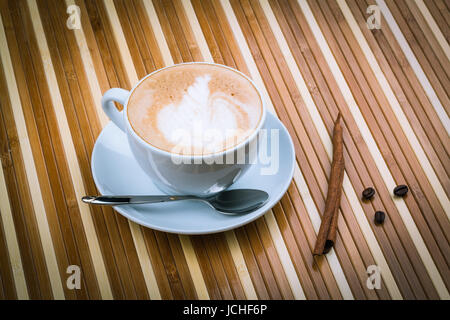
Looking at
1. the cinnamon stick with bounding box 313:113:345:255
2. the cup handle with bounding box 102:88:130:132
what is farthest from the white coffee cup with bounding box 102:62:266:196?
the cinnamon stick with bounding box 313:113:345:255

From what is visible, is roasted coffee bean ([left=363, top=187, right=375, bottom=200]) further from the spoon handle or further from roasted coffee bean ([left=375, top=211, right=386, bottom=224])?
the spoon handle

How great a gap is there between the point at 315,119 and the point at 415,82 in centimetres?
25

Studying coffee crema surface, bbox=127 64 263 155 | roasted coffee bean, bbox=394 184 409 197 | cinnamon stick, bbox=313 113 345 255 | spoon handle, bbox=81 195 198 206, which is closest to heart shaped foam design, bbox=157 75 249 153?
coffee crema surface, bbox=127 64 263 155

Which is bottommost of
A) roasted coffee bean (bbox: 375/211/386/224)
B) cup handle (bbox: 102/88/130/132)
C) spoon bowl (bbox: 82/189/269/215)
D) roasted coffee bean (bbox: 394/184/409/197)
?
roasted coffee bean (bbox: 375/211/386/224)

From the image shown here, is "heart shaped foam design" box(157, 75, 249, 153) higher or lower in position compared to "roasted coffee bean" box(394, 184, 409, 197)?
higher

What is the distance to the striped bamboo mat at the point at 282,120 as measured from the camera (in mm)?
666

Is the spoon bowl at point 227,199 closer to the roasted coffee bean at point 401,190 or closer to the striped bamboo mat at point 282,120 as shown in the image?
the striped bamboo mat at point 282,120

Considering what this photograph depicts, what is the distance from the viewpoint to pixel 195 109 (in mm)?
636

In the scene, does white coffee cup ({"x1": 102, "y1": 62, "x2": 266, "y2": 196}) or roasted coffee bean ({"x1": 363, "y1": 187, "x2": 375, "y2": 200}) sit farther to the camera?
roasted coffee bean ({"x1": 363, "y1": 187, "x2": 375, "y2": 200})

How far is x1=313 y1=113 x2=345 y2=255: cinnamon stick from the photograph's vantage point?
689 millimetres

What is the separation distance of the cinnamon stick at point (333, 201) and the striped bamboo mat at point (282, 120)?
2 cm

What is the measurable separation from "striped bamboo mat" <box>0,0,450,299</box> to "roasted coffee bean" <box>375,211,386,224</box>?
0.03ft

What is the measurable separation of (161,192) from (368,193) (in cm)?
37

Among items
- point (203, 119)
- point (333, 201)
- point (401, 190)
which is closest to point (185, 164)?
point (203, 119)
